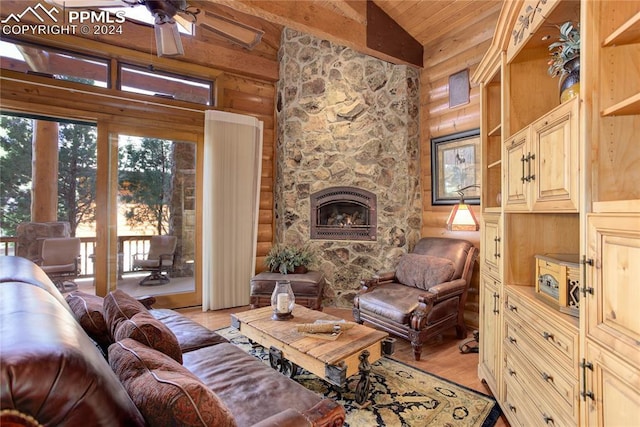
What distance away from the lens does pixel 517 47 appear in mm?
1885

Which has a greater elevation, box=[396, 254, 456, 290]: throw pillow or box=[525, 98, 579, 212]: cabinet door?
box=[525, 98, 579, 212]: cabinet door

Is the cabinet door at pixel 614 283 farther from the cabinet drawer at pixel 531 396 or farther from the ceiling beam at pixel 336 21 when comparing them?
the ceiling beam at pixel 336 21

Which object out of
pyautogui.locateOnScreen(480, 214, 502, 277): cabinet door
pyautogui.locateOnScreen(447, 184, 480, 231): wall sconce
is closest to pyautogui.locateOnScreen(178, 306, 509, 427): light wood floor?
pyautogui.locateOnScreen(480, 214, 502, 277): cabinet door

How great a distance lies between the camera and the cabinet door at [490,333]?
7.06 ft

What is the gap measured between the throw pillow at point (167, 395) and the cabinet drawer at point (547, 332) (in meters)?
1.38

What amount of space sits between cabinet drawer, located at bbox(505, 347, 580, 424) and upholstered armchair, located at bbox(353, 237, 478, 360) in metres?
1.01

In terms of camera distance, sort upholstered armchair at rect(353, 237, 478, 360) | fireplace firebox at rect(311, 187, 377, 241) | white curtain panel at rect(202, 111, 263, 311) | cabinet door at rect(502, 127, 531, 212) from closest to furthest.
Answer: cabinet door at rect(502, 127, 531, 212)
upholstered armchair at rect(353, 237, 478, 360)
white curtain panel at rect(202, 111, 263, 311)
fireplace firebox at rect(311, 187, 377, 241)

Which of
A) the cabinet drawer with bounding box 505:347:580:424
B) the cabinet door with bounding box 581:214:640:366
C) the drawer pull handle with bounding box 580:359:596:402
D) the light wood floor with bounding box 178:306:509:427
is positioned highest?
the cabinet door with bounding box 581:214:640:366

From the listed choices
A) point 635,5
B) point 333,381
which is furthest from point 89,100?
point 635,5

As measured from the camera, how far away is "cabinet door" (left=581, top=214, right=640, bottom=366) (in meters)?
1.04

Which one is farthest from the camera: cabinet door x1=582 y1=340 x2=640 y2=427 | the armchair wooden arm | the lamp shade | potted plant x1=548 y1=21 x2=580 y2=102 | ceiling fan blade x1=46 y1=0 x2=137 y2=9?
the armchair wooden arm

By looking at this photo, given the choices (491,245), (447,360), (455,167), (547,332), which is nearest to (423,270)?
(447,360)

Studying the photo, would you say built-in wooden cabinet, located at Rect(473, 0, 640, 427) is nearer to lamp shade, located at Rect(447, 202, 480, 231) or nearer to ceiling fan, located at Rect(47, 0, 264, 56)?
lamp shade, located at Rect(447, 202, 480, 231)

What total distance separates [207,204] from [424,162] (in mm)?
3011
